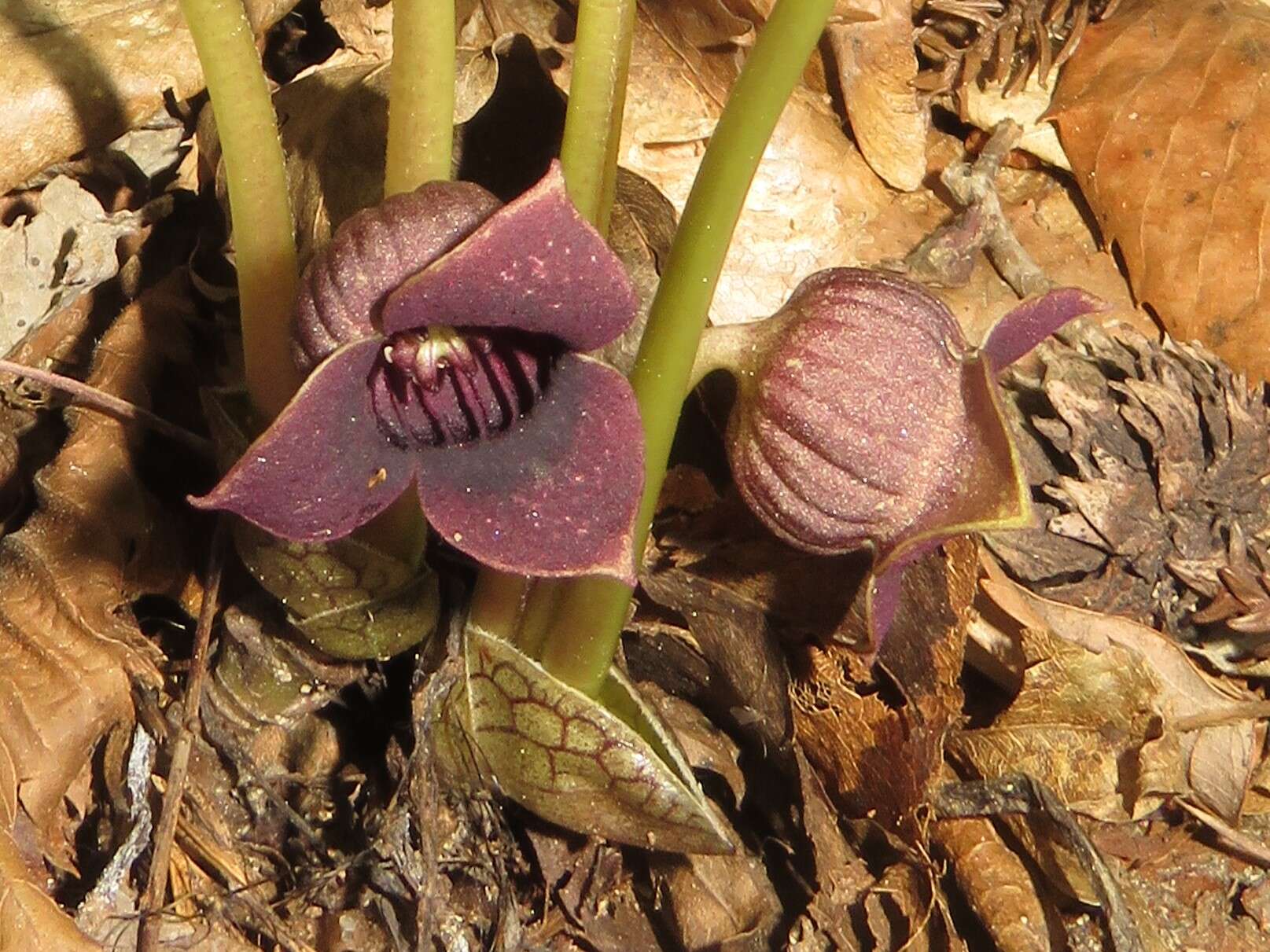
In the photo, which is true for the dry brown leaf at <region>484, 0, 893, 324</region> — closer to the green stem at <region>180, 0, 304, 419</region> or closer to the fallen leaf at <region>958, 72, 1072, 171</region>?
the fallen leaf at <region>958, 72, 1072, 171</region>

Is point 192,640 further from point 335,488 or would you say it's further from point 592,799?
point 335,488

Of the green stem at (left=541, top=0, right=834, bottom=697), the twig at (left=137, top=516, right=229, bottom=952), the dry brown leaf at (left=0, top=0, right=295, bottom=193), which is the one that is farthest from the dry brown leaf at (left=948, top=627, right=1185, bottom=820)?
the dry brown leaf at (left=0, top=0, right=295, bottom=193)

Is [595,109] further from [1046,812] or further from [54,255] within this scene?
[1046,812]

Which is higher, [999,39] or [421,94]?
[421,94]

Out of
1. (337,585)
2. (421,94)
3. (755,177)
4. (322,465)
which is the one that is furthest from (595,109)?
(755,177)

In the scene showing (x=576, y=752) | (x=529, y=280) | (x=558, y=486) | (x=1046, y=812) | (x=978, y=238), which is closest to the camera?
(x=529, y=280)

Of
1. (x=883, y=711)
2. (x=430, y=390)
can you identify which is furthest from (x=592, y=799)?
(x=430, y=390)

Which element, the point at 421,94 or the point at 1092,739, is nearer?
the point at 421,94
